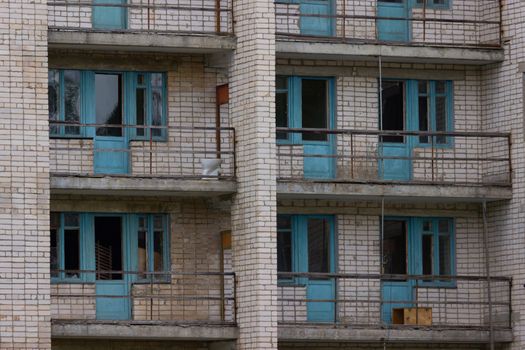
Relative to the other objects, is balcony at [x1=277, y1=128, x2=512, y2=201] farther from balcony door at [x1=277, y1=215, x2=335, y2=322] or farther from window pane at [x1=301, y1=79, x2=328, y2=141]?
balcony door at [x1=277, y1=215, x2=335, y2=322]

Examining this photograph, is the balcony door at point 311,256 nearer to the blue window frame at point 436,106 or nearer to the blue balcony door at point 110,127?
the blue window frame at point 436,106

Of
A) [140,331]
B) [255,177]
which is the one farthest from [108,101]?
[140,331]

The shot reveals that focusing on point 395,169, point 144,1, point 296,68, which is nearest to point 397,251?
point 395,169

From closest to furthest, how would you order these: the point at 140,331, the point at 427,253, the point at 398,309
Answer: the point at 140,331 < the point at 398,309 < the point at 427,253

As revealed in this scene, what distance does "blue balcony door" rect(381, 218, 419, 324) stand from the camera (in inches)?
1510

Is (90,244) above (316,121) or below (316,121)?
below

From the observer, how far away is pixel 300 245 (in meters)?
38.0

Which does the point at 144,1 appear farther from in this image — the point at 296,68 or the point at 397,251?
the point at 397,251

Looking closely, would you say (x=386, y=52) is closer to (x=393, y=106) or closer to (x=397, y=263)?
(x=393, y=106)

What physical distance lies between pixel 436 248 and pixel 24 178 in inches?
328

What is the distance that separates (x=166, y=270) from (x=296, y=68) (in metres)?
4.41

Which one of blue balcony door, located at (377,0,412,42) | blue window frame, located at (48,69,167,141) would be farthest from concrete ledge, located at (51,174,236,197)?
blue balcony door, located at (377,0,412,42)

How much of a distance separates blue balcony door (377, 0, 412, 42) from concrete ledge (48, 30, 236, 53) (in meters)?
3.48

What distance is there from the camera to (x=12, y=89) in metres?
35.0
